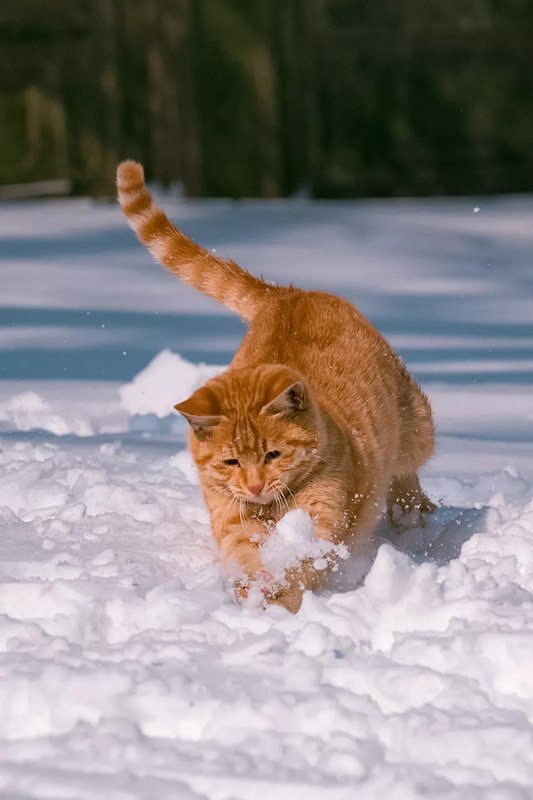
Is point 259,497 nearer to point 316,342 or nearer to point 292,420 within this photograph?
point 292,420

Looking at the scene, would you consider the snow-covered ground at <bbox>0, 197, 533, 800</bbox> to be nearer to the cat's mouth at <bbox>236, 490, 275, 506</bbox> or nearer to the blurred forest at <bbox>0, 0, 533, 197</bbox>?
the cat's mouth at <bbox>236, 490, 275, 506</bbox>

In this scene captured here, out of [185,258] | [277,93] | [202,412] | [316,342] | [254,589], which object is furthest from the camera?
[277,93]

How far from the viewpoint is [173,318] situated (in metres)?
7.61

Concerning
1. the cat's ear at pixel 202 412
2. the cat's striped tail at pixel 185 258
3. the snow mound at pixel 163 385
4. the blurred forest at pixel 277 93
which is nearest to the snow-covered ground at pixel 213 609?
the snow mound at pixel 163 385

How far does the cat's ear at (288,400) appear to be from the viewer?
11.7ft

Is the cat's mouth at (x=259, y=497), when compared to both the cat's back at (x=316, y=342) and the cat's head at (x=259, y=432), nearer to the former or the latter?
the cat's head at (x=259, y=432)

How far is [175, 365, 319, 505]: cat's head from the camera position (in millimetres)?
3619

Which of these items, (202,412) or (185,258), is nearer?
(202,412)

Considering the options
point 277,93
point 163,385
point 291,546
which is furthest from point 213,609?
point 277,93

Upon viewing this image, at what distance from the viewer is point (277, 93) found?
1070 cm

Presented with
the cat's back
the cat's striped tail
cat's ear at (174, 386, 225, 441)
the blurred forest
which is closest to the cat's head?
cat's ear at (174, 386, 225, 441)

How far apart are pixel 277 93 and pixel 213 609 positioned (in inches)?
315

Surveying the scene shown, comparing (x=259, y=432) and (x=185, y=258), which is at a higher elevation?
(x=185, y=258)

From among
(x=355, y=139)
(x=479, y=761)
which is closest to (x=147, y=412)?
(x=479, y=761)
